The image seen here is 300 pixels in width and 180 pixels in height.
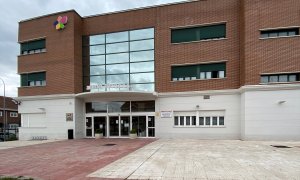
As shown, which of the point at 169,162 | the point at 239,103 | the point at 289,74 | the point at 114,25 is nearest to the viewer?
the point at 169,162

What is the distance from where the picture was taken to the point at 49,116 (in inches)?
758

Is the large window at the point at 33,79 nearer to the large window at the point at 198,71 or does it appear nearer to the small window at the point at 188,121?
the large window at the point at 198,71

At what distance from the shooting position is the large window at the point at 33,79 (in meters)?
20.0

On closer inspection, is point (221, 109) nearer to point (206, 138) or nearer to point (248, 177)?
point (206, 138)

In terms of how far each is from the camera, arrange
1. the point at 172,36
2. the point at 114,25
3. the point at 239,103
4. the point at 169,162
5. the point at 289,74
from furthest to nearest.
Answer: the point at 114,25, the point at 172,36, the point at 239,103, the point at 289,74, the point at 169,162

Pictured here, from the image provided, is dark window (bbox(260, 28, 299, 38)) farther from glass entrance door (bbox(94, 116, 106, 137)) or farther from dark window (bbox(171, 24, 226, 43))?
glass entrance door (bbox(94, 116, 106, 137))

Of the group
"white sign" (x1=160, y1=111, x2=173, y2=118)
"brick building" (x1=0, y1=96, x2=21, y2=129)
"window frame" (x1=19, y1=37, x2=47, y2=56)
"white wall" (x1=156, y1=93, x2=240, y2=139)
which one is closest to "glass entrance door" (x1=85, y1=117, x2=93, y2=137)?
"white wall" (x1=156, y1=93, x2=240, y2=139)

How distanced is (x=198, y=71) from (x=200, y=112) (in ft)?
10.9

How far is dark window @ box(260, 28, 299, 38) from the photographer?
48.4 ft

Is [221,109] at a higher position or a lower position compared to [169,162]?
higher

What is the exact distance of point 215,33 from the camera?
16797mm

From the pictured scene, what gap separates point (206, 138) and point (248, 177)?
1009cm

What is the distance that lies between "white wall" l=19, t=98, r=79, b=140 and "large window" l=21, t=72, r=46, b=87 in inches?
64.2

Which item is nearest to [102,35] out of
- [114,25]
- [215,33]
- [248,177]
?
[114,25]
